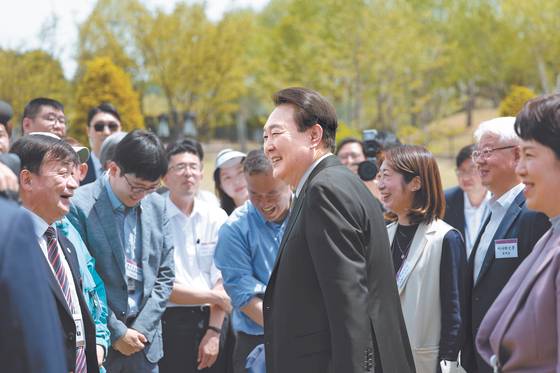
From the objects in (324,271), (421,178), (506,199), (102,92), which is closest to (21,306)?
(324,271)

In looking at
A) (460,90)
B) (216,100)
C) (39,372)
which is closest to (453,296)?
(39,372)

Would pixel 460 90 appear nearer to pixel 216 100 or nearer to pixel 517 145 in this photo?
pixel 216 100

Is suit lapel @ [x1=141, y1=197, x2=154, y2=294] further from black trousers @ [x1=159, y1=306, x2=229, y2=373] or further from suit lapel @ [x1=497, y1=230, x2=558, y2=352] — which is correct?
suit lapel @ [x1=497, y1=230, x2=558, y2=352]

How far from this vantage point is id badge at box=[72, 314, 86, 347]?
3.58m

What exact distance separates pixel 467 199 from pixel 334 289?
4.64 metres

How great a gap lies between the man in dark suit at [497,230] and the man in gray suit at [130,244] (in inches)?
75.9

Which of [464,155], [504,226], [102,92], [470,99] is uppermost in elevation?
[470,99]

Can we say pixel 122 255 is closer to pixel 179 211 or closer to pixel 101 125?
pixel 179 211

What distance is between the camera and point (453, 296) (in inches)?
167

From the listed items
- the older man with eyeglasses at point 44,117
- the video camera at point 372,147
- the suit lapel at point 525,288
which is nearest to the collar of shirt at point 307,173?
the suit lapel at point 525,288

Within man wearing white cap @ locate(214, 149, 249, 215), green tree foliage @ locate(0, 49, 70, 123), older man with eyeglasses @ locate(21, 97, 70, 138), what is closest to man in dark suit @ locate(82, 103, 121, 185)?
older man with eyeglasses @ locate(21, 97, 70, 138)

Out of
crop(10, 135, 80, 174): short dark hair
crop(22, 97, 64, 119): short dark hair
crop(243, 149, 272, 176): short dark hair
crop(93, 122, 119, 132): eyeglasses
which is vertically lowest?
crop(243, 149, 272, 176): short dark hair

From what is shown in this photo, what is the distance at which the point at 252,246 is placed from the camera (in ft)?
15.9

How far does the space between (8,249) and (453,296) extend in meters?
2.98
